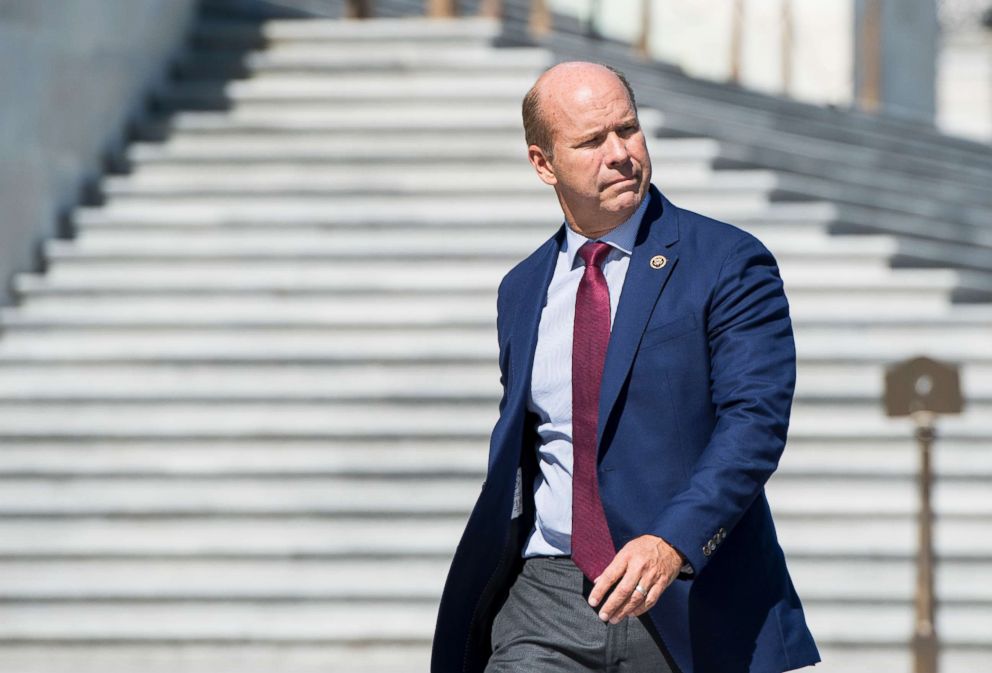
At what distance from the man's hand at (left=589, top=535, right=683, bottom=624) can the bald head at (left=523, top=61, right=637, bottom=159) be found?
0.70 metres

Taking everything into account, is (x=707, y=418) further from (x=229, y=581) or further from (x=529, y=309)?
(x=229, y=581)

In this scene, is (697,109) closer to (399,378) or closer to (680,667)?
(399,378)

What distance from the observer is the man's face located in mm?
2826

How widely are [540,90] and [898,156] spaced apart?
27.0 ft

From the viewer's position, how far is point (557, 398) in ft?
9.44

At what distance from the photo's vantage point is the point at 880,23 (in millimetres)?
15703

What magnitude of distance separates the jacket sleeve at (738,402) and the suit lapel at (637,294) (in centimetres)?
10

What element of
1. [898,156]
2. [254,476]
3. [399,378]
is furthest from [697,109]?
[254,476]

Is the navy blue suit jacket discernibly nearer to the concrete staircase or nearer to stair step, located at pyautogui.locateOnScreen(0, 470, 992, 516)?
the concrete staircase

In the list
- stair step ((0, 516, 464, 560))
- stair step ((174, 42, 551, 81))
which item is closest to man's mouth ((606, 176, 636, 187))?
stair step ((0, 516, 464, 560))

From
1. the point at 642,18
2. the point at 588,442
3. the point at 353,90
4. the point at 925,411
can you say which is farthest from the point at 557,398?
the point at 642,18

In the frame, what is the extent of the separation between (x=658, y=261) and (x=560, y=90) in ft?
1.04

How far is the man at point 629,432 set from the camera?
268 cm

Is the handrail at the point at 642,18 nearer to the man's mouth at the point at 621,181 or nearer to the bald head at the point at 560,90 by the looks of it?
the bald head at the point at 560,90
